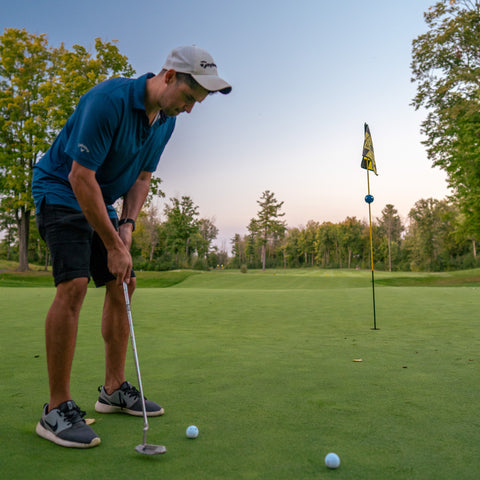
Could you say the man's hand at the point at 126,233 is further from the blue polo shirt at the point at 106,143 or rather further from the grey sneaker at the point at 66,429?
the grey sneaker at the point at 66,429

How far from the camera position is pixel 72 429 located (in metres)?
1.94

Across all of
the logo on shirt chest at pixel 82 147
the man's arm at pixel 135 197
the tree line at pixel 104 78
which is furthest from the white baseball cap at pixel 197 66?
the tree line at pixel 104 78

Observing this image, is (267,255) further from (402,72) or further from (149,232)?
(402,72)

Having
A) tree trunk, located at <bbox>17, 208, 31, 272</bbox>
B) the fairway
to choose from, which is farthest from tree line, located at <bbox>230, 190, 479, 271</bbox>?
the fairway

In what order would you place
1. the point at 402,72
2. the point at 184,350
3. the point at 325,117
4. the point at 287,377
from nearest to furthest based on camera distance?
the point at 287,377, the point at 184,350, the point at 402,72, the point at 325,117

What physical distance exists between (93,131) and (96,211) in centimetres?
39

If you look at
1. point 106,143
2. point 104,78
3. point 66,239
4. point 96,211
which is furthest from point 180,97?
point 104,78

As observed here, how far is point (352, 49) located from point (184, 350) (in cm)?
2456

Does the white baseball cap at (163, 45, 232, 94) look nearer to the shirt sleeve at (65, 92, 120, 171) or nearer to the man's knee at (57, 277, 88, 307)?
the shirt sleeve at (65, 92, 120, 171)

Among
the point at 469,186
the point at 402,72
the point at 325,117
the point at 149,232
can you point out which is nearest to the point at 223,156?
the point at 325,117

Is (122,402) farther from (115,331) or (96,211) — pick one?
(96,211)

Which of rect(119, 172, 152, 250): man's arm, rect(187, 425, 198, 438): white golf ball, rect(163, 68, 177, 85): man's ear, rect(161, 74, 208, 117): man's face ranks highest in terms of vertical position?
rect(163, 68, 177, 85): man's ear

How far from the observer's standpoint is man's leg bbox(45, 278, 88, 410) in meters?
2.14

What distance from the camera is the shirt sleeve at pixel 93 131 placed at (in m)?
2.04
